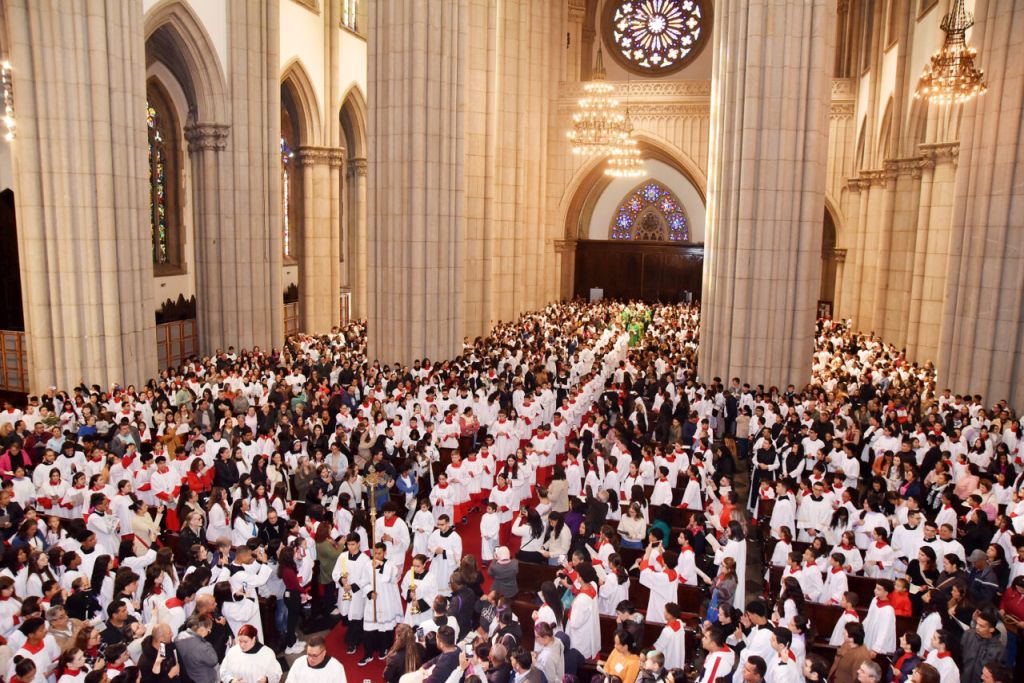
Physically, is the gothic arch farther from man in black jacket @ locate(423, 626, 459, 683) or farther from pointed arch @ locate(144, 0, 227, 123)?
man in black jacket @ locate(423, 626, 459, 683)

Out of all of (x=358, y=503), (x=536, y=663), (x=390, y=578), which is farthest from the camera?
(x=358, y=503)

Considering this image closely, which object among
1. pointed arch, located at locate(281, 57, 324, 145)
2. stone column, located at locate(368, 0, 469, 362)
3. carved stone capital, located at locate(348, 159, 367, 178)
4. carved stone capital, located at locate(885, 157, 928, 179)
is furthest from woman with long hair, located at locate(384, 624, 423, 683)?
carved stone capital, located at locate(348, 159, 367, 178)

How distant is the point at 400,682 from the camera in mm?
6898

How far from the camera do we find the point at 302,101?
93.7 feet

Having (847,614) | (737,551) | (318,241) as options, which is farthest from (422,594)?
(318,241)

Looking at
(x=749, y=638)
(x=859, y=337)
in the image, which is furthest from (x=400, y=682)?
(x=859, y=337)

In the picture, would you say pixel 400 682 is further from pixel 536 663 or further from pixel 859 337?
pixel 859 337

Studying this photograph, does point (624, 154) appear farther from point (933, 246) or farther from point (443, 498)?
point (443, 498)

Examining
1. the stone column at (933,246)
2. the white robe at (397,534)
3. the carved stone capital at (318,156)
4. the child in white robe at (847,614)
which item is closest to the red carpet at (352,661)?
the white robe at (397,534)

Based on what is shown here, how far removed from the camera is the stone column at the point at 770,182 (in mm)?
18422

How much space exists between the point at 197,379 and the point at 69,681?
1224cm

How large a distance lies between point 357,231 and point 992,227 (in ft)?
79.7

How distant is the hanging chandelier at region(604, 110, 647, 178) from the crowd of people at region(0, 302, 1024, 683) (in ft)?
50.0

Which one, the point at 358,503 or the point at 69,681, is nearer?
the point at 69,681
